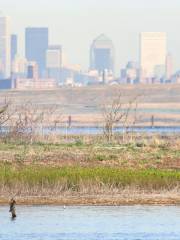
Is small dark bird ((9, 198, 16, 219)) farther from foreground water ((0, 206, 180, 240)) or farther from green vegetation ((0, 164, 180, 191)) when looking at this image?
green vegetation ((0, 164, 180, 191))

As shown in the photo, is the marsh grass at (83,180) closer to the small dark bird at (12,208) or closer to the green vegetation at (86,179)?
the green vegetation at (86,179)

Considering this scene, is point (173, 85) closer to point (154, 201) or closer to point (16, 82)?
point (16, 82)

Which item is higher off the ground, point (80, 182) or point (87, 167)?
point (80, 182)

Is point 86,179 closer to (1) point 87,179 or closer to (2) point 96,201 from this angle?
(1) point 87,179

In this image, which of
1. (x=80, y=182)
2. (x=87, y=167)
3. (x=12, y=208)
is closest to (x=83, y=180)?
(x=80, y=182)

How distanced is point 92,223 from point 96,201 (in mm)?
3985

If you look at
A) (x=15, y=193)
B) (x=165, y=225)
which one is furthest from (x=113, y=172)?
(x=165, y=225)

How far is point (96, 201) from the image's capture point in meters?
38.1

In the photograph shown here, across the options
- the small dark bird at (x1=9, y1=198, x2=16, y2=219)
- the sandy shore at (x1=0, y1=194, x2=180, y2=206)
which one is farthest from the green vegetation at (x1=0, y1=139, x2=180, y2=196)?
the small dark bird at (x1=9, y1=198, x2=16, y2=219)

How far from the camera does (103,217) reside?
3541 centimetres

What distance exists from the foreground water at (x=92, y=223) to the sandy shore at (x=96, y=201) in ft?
1.73

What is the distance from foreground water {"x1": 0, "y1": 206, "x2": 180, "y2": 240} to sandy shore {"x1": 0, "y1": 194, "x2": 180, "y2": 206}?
0.53 m

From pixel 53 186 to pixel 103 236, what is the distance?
872cm

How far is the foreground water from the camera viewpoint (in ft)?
104
